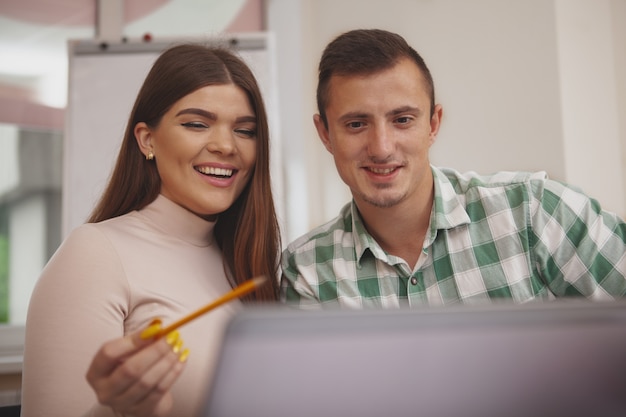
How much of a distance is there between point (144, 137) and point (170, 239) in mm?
235

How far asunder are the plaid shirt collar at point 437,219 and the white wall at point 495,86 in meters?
1.01

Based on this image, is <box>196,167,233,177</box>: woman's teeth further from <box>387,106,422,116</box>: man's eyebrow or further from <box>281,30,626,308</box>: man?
<box>387,106,422,116</box>: man's eyebrow

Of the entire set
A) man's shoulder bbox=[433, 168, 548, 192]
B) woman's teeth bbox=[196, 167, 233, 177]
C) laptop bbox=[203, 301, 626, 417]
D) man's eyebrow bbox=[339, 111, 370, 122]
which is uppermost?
man's eyebrow bbox=[339, 111, 370, 122]

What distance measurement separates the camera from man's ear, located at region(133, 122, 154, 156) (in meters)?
1.35

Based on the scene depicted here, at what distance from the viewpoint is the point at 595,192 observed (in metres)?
2.26

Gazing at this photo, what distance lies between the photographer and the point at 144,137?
1354mm

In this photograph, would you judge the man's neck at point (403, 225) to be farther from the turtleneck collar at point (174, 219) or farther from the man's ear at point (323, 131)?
the turtleneck collar at point (174, 219)

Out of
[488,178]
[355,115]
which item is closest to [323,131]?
[355,115]

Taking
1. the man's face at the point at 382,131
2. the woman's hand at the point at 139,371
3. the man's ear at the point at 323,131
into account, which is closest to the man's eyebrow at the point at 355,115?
the man's face at the point at 382,131

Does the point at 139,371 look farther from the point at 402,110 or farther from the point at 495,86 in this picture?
the point at 495,86

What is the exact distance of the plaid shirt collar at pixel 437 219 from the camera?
1.32 m

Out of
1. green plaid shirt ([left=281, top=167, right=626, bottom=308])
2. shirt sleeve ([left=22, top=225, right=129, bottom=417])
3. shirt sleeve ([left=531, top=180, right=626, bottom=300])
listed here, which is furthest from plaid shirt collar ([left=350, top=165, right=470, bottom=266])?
shirt sleeve ([left=22, top=225, right=129, bottom=417])

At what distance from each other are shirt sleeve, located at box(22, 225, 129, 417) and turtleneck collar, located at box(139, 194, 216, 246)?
20 centimetres

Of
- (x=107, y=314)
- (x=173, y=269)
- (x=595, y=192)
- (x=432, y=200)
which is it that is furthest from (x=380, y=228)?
(x=595, y=192)
